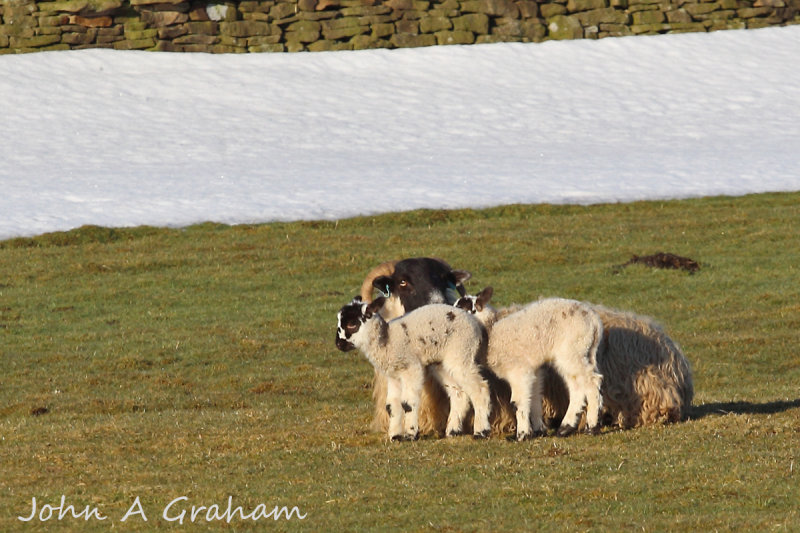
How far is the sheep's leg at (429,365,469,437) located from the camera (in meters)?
9.78

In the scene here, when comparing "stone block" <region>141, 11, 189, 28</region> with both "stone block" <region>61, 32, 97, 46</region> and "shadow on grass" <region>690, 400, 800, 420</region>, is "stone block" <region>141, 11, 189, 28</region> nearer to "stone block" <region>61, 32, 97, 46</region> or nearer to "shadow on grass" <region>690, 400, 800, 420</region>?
"stone block" <region>61, 32, 97, 46</region>

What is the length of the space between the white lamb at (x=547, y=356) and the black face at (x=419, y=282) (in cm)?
120

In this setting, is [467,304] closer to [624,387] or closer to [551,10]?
[624,387]

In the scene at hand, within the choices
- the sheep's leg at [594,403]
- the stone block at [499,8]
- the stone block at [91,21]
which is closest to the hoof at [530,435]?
the sheep's leg at [594,403]

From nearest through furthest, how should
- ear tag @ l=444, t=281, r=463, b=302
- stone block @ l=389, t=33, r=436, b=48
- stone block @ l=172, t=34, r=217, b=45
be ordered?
ear tag @ l=444, t=281, r=463, b=302 → stone block @ l=172, t=34, r=217, b=45 → stone block @ l=389, t=33, r=436, b=48

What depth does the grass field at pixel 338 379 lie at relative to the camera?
307 inches

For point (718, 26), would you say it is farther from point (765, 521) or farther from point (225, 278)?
point (765, 521)

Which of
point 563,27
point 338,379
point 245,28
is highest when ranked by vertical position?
point 245,28

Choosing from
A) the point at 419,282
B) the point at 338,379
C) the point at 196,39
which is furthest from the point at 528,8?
the point at 419,282


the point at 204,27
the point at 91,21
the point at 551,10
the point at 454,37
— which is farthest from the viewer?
the point at 551,10

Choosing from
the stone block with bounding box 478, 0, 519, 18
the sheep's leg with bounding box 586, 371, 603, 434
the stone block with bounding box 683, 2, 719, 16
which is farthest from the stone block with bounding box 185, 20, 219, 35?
the sheep's leg with bounding box 586, 371, 603, 434

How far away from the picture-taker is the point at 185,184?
31.7 meters

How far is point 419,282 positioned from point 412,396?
1446 millimetres

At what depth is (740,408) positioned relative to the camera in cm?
1075
